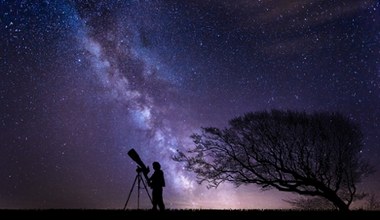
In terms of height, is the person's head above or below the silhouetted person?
above

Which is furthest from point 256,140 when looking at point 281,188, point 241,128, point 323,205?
point 323,205

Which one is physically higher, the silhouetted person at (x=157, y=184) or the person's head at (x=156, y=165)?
the person's head at (x=156, y=165)

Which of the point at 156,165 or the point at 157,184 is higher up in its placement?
the point at 156,165

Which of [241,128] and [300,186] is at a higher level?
[241,128]

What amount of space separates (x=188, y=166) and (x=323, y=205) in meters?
11.7

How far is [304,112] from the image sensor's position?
2295cm

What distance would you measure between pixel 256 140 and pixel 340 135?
505 centimetres

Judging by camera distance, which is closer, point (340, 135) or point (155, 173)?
point (155, 173)

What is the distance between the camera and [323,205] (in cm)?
2873
